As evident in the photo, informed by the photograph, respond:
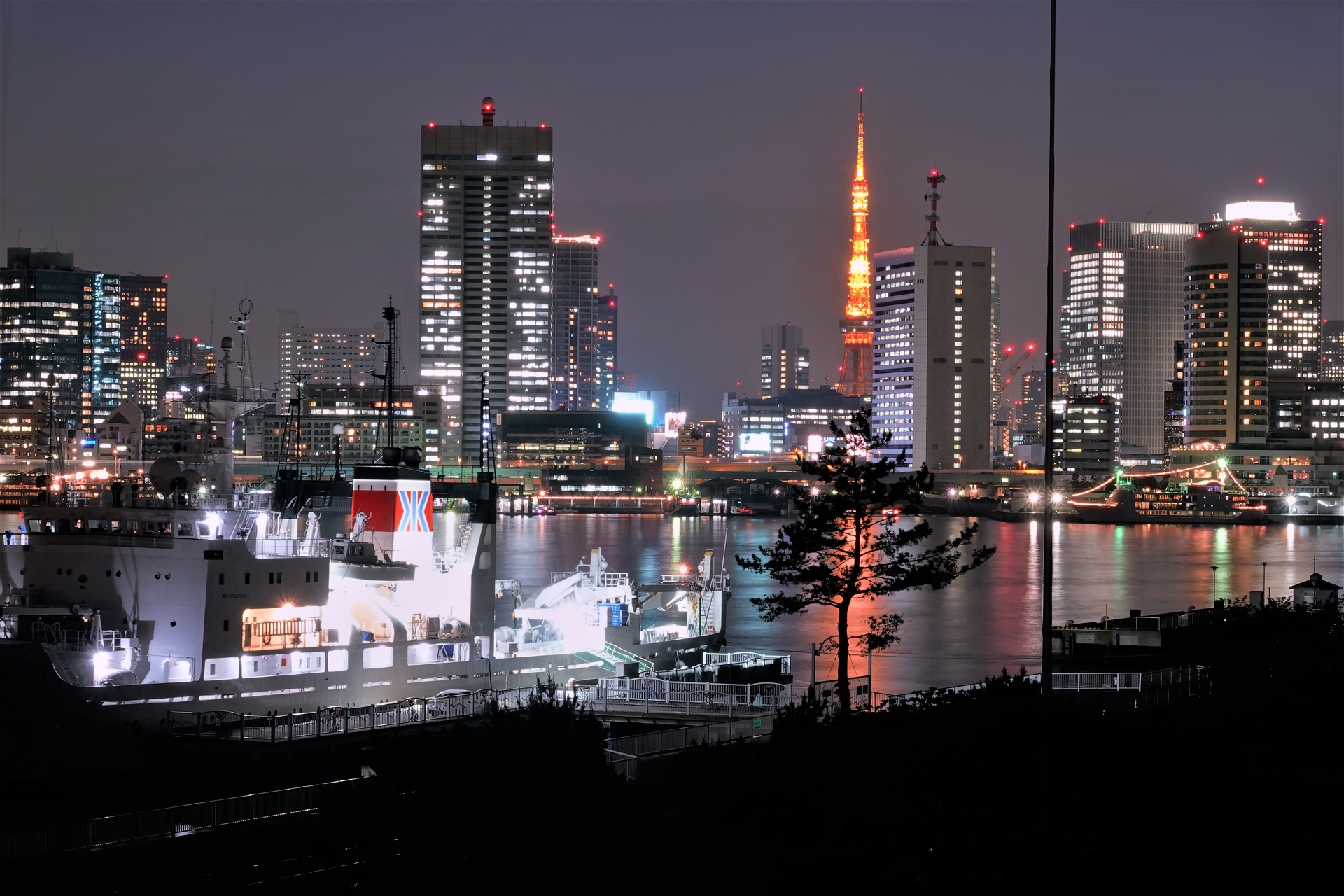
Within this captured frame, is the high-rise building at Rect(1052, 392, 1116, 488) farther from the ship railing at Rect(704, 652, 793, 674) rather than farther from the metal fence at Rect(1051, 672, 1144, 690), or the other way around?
the metal fence at Rect(1051, 672, 1144, 690)

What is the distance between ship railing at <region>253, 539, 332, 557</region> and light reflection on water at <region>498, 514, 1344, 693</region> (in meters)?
15.7

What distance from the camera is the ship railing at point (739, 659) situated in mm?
28045

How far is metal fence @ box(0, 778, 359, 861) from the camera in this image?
12406 mm

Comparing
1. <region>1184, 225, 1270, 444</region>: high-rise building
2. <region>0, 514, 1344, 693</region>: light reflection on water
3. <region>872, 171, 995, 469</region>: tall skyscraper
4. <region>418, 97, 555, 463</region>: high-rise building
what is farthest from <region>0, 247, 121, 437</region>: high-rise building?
<region>1184, 225, 1270, 444</region>: high-rise building

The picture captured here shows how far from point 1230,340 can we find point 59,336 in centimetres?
13697

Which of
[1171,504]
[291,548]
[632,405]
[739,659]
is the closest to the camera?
[291,548]

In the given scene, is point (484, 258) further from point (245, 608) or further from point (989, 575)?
point (245, 608)

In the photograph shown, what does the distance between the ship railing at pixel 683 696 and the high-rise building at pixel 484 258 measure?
15925 cm

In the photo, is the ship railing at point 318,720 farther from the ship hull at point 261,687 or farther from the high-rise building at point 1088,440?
the high-rise building at point 1088,440

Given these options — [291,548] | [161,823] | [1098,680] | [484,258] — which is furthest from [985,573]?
[484,258]

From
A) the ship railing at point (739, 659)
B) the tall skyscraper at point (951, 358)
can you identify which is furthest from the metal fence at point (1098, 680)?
the tall skyscraper at point (951, 358)

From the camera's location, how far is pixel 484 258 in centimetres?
18212

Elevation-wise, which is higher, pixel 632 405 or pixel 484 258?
pixel 484 258

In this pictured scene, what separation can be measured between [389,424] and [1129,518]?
117 meters
